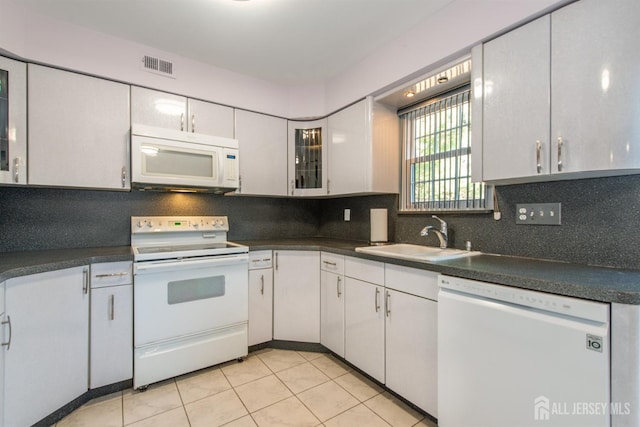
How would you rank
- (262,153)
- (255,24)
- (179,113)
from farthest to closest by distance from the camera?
(262,153)
(179,113)
(255,24)

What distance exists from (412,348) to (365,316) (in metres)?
0.40

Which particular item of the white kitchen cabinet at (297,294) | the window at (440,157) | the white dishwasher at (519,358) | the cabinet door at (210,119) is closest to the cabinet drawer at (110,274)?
the white kitchen cabinet at (297,294)

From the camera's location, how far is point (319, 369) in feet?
7.05

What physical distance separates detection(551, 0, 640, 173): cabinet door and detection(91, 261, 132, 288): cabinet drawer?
2471 millimetres

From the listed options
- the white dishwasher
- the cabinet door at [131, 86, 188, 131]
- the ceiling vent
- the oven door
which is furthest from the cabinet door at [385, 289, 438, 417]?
the ceiling vent

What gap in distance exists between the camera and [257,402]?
1758 millimetres

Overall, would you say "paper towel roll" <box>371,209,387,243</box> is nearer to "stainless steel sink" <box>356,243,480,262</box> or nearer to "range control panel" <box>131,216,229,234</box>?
"stainless steel sink" <box>356,243,480,262</box>

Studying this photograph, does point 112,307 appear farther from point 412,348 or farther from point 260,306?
point 412,348

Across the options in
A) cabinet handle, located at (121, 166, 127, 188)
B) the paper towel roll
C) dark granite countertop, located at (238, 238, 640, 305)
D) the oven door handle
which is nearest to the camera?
dark granite countertop, located at (238, 238, 640, 305)

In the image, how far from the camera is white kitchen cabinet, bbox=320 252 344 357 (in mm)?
2174

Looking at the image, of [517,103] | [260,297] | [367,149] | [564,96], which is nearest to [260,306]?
[260,297]

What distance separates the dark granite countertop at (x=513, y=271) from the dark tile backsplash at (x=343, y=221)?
0.35 feet

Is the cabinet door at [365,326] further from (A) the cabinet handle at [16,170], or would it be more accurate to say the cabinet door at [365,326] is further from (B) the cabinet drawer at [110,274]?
(A) the cabinet handle at [16,170]

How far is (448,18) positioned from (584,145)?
1.06 meters
